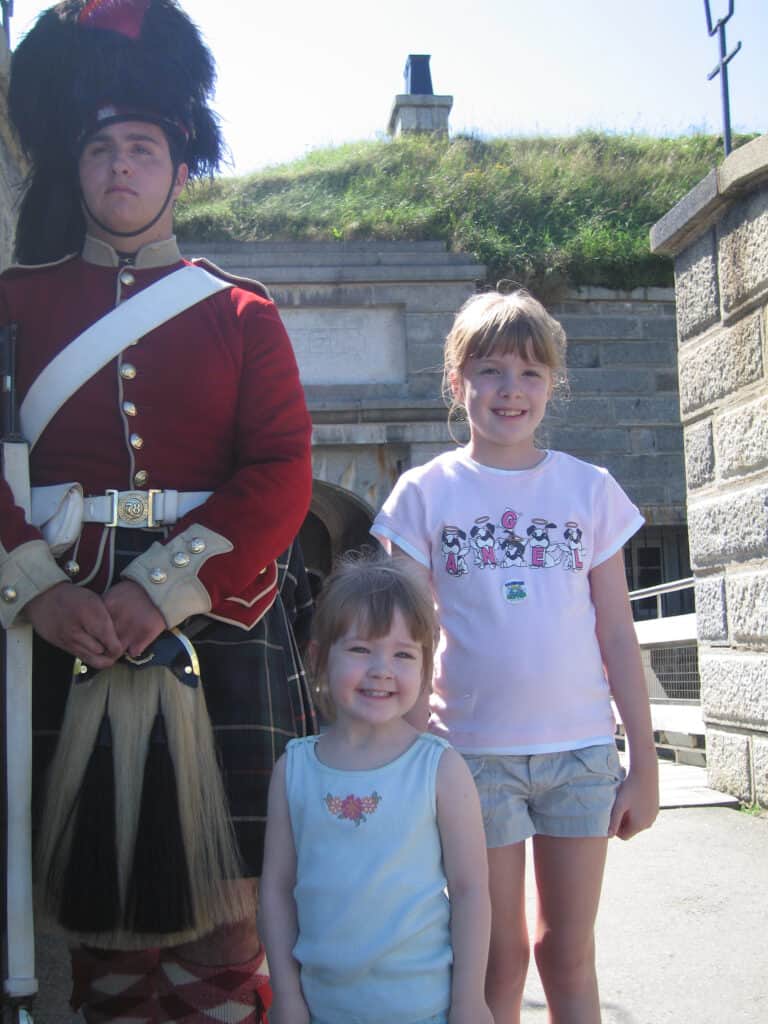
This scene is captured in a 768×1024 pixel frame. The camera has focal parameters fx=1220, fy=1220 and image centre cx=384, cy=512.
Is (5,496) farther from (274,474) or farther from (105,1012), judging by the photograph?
(105,1012)

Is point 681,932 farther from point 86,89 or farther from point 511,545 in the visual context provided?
point 86,89

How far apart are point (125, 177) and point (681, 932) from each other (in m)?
2.44

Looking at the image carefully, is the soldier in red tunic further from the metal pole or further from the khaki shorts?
the metal pole

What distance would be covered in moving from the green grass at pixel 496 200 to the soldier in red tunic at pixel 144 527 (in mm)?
7852

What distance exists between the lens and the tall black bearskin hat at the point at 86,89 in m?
2.18

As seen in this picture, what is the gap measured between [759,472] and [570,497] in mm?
2491

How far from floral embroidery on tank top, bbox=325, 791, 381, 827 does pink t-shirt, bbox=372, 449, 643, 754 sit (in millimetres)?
382

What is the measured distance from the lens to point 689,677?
7.27 meters

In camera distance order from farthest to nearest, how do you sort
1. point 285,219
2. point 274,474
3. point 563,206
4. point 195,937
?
point 563,206
point 285,219
point 274,474
point 195,937

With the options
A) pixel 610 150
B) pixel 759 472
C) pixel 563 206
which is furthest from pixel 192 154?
pixel 610 150

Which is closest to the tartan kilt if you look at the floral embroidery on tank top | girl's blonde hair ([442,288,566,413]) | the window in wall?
the floral embroidery on tank top

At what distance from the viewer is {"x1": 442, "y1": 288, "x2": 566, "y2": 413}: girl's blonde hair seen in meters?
2.28

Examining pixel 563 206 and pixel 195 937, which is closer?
pixel 195 937

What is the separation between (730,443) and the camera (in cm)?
477
